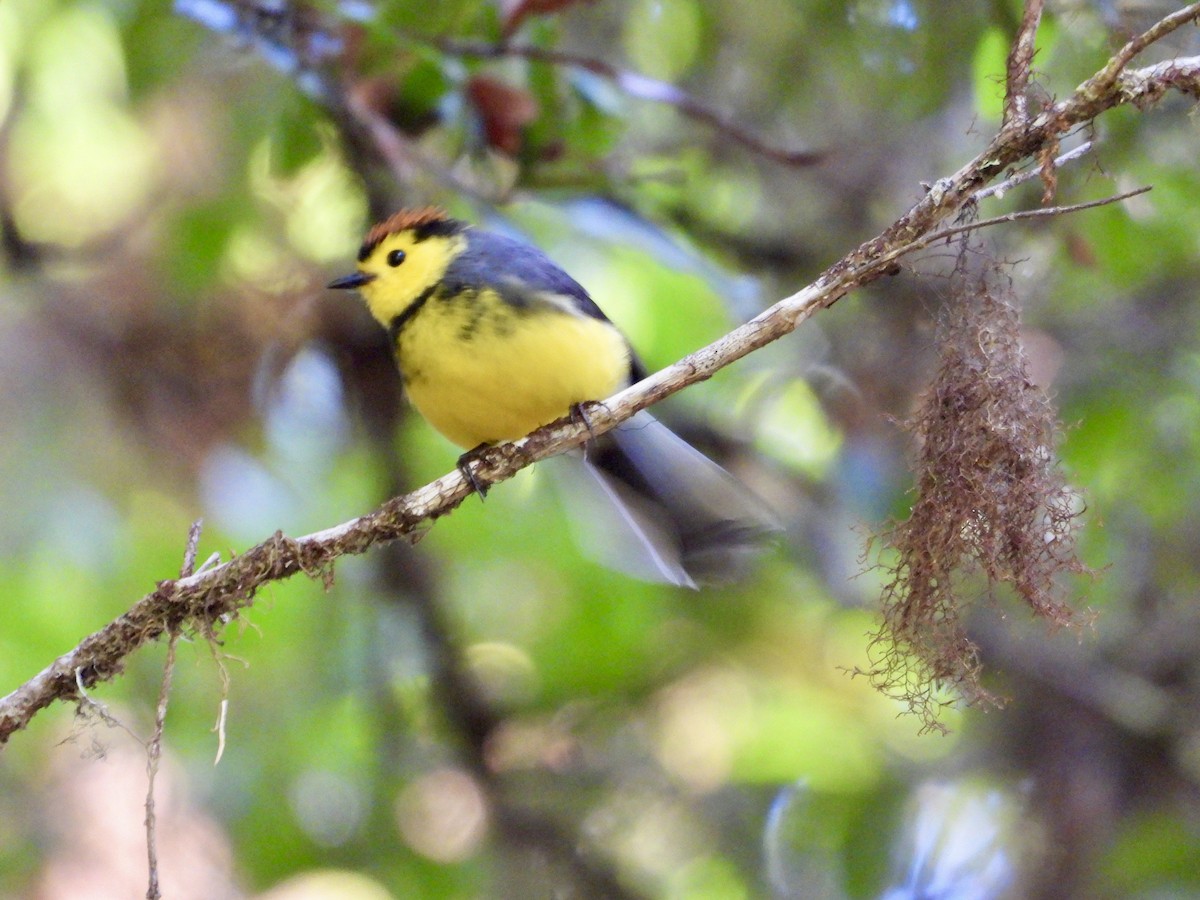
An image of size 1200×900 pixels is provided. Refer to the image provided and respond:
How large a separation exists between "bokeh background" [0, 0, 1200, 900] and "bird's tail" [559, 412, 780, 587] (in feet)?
2.36

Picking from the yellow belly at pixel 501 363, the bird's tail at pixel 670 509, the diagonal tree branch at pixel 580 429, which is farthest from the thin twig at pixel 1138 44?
the bird's tail at pixel 670 509

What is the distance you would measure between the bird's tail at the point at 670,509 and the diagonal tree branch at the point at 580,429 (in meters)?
0.66

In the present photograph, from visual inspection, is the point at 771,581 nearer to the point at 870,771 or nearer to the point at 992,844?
the point at 870,771

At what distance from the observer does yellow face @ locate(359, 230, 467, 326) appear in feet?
9.84

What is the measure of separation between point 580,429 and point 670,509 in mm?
783

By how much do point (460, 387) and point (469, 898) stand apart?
1832 millimetres

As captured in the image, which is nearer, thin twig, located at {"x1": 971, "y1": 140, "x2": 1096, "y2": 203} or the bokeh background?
thin twig, located at {"x1": 971, "y1": 140, "x2": 1096, "y2": 203}

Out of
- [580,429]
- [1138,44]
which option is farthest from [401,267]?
[1138,44]

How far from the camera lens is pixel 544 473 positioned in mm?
4238

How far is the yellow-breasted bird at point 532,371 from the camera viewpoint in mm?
2643

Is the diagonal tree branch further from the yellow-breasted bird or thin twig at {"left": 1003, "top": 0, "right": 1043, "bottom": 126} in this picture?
the yellow-breasted bird

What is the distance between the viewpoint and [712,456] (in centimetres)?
378

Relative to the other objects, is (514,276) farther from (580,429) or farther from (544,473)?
(544,473)

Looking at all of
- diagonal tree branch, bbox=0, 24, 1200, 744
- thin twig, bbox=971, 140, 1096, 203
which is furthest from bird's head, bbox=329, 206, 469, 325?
thin twig, bbox=971, 140, 1096, 203
